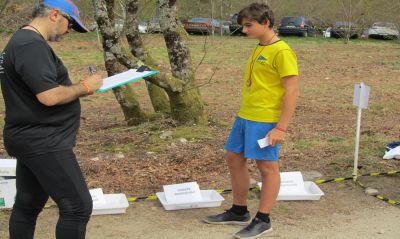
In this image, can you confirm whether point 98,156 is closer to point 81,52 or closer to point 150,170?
point 150,170

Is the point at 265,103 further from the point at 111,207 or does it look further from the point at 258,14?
the point at 111,207

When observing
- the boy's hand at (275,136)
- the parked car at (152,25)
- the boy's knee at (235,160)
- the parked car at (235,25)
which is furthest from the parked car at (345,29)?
the boy's hand at (275,136)

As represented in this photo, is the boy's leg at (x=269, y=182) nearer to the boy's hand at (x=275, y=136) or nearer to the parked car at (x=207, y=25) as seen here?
the boy's hand at (x=275, y=136)

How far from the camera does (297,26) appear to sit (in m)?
31.9

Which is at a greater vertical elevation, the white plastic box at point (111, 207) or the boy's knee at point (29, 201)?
the boy's knee at point (29, 201)

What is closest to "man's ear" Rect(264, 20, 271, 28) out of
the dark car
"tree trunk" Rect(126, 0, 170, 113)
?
"tree trunk" Rect(126, 0, 170, 113)

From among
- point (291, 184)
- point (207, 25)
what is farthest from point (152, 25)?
point (291, 184)

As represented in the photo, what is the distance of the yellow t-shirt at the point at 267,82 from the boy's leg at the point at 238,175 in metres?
0.35

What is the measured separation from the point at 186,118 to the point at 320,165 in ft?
6.74

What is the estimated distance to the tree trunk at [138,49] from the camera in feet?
23.3

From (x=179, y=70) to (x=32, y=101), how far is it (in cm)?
434

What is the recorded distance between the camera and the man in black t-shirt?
2.69 m

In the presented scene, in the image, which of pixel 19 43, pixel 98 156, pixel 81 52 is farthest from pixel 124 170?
pixel 81 52

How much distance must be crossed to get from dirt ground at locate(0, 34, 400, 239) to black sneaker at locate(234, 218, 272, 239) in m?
0.14
